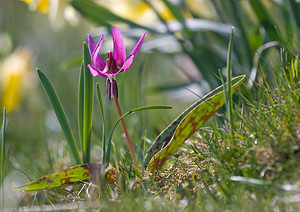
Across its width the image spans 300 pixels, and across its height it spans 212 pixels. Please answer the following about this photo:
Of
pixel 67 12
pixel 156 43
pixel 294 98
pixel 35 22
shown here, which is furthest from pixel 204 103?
pixel 35 22

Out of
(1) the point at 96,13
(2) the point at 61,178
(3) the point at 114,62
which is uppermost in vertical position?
(1) the point at 96,13

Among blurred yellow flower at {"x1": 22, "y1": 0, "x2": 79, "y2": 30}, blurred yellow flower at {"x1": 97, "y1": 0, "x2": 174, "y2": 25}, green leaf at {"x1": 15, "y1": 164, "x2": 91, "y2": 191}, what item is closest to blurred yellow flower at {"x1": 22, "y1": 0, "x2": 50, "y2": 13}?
blurred yellow flower at {"x1": 22, "y1": 0, "x2": 79, "y2": 30}

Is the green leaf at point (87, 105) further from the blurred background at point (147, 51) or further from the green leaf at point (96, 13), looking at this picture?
the green leaf at point (96, 13)

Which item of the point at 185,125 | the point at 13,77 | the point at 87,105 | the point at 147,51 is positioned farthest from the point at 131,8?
the point at 185,125

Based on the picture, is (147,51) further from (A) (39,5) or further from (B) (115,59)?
(B) (115,59)

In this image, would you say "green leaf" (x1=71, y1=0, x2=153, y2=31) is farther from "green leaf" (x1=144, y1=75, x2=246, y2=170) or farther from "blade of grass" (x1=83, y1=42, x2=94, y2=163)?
"green leaf" (x1=144, y1=75, x2=246, y2=170)

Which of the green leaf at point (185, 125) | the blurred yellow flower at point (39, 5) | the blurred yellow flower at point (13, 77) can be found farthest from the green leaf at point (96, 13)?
the blurred yellow flower at point (13, 77)

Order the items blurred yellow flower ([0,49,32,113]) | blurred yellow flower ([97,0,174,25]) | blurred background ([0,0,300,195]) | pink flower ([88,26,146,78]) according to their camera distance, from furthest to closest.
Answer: blurred yellow flower ([0,49,32,113])
blurred yellow flower ([97,0,174,25])
blurred background ([0,0,300,195])
pink flower ([88,26,146,78])
